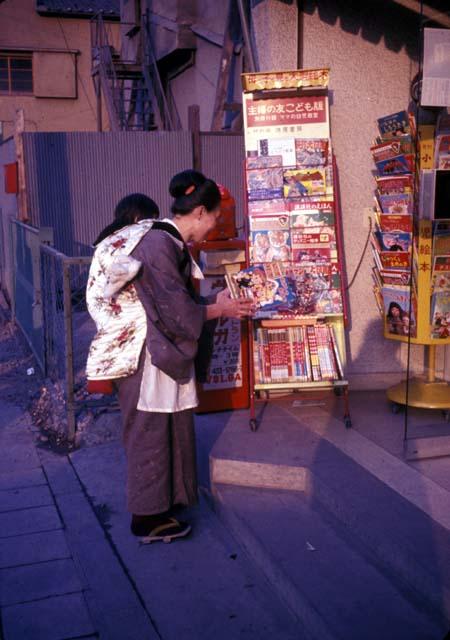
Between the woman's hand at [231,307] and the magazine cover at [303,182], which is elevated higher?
the magazine cover at [303,182]

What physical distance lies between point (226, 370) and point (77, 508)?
161cm

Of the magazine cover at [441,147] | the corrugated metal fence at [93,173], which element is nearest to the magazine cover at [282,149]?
the magazine cover at [441,147]

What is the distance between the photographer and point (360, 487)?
4074 millimetres

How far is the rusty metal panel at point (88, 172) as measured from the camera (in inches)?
442

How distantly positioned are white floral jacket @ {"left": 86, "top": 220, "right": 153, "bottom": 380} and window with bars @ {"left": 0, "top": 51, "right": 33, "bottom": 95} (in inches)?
829

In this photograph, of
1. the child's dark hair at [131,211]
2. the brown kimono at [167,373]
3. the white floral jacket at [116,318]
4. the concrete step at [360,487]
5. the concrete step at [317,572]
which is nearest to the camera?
the concrete step at [317,572]

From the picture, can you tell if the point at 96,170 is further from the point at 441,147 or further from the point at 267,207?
the point at 441,147

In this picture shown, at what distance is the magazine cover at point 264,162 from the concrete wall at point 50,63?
59.4 feet

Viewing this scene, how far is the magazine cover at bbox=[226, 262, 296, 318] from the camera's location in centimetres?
438

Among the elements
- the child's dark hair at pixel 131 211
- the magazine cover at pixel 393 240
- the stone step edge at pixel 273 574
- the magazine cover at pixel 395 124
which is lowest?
the stone step edge at pixel 273 574

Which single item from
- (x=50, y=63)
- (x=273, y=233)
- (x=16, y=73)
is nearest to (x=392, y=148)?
(x=273, y=233)

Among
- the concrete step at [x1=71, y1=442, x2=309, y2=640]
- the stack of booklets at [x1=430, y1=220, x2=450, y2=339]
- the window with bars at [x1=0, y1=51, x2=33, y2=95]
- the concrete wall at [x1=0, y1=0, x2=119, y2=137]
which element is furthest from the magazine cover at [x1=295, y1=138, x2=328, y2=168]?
the window with bars at [x1=0, y1=51, x2=33, y2=95]

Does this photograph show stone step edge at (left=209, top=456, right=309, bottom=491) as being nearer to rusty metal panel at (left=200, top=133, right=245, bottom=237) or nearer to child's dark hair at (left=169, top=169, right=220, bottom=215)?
child's dark hair at (left=169, top=169, right=220, bottom=215)

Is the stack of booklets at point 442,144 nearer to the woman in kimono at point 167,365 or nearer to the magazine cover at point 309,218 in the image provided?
the magazine cover at point 309,218
